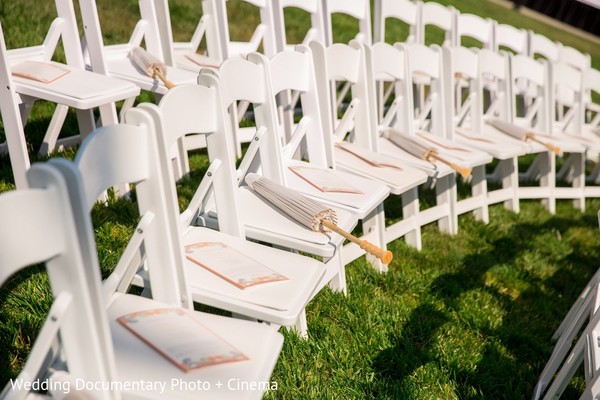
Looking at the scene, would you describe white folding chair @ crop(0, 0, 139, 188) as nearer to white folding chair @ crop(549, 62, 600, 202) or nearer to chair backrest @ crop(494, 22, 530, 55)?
white folding chair @ crop(549, 62, 600, 202)

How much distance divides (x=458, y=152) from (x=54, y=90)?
242 cm

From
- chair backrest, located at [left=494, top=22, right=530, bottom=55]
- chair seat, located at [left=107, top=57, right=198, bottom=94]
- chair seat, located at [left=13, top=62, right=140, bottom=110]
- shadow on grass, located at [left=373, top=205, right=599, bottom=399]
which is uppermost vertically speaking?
chair seat, located at [left=13, top=62, right=140, bottom=110]

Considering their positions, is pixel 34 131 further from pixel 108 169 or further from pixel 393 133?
pixel 108 169

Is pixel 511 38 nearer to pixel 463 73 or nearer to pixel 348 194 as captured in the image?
pixel 463 73

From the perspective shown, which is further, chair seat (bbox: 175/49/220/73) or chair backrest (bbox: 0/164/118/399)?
chair seat (bbox: 175/49/220/73)

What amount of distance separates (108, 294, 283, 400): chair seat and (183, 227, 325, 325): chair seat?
61 mm

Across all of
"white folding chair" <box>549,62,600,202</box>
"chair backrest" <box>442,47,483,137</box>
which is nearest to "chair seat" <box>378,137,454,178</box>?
"chair backrest" <box>442,47,483,137</box>

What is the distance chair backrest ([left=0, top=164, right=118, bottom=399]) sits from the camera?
1395mm

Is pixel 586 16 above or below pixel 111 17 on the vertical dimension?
below

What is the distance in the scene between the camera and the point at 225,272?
2219 millimetres

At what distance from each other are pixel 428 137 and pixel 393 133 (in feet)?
1.19

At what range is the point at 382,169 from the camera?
3.57m

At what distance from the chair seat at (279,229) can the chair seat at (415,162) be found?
1.14 metres

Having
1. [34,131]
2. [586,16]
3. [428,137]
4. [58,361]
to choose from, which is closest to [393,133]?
[428,137]
